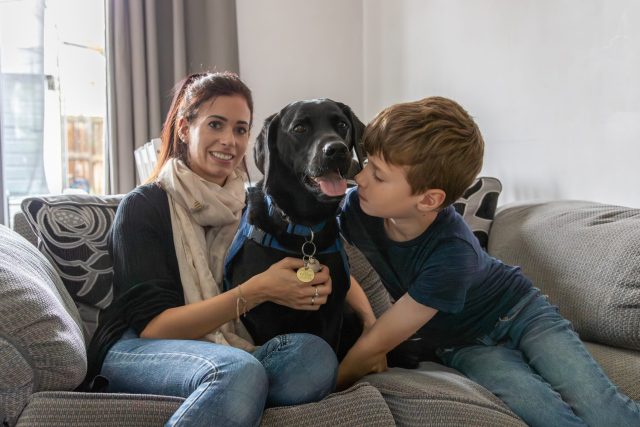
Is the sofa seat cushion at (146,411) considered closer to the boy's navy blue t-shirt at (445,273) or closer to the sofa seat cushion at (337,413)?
the sofa seat cushion at (337,413)

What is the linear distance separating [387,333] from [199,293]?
0.43 m

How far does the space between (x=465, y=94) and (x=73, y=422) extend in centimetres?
197

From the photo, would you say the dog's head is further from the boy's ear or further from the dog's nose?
the boy's ear

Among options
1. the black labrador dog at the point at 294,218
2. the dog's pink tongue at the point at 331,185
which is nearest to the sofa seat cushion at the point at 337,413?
the black labrador dog at the point at 294,218

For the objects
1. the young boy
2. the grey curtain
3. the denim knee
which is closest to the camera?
the denim knee

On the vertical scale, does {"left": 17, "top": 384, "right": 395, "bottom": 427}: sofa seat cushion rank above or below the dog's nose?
below

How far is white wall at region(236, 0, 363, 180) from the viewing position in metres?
3.32

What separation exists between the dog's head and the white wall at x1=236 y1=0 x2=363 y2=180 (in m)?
1.97

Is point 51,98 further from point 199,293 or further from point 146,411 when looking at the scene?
point 146,411

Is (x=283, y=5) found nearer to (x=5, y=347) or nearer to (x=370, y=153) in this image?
(x=370, y=153)

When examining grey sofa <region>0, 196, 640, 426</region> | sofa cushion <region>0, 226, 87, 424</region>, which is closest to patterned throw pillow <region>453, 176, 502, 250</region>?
grey sofa <region>0, 196, 640, 426</region>

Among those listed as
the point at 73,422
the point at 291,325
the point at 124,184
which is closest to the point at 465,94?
the point at 291,325

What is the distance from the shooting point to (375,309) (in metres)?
1.66

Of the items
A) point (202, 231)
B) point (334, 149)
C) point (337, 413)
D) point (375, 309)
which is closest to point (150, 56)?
point (202, 231)
